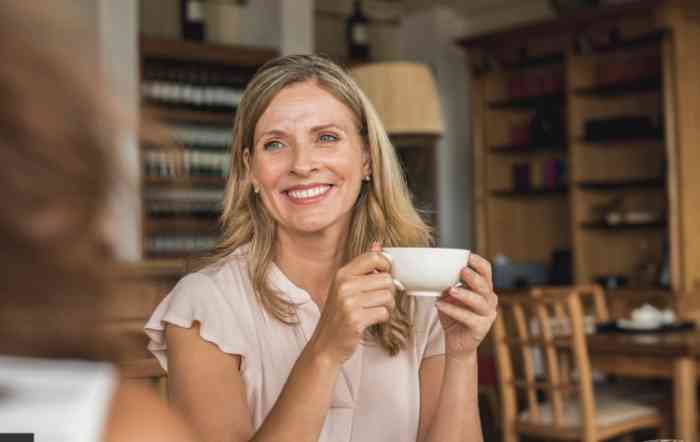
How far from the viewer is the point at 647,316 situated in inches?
144

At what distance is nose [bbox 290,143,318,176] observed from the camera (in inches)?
58.1

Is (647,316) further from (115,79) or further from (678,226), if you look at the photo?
(115,79)

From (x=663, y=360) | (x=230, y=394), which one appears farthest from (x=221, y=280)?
(x=663, y=360)

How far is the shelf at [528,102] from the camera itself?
6836mm

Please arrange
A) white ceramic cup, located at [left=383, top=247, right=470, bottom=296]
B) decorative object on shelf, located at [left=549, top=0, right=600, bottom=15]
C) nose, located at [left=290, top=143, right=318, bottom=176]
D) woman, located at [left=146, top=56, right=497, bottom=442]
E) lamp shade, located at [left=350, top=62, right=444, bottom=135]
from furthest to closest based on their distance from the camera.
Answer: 1. decorative object on shelf, located at [left=549, top=0, right=600, bottom=15]
2. lamp shade, located at [left=350, top=62, right=444, bottom=135]
3. nose, located at [left=290, top=143, right=318, bottom=176]
4. woman, located at [left=146, top=56, right=497, bottom=442]
5. white ceramic cup, located at [left=383, top=247, right=470, bottom=296]

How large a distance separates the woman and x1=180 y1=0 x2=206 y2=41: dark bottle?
188 inches

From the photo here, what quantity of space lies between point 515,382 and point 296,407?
2.47 meters

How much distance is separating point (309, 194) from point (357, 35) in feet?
19.1

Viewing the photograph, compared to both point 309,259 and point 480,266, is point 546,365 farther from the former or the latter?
point 480,266

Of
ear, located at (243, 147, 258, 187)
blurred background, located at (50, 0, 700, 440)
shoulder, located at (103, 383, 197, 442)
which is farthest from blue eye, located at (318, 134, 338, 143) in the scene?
blurred background, located at (50, 0, 700, 440)

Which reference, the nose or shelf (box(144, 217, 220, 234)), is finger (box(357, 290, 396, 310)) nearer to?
the nose

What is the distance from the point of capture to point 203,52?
19.9ft

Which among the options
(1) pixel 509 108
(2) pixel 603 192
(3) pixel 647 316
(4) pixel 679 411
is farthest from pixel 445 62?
(4) pixel 679 411

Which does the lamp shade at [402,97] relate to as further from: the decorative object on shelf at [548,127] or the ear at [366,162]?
the decorative object on shelf at [548,127]
